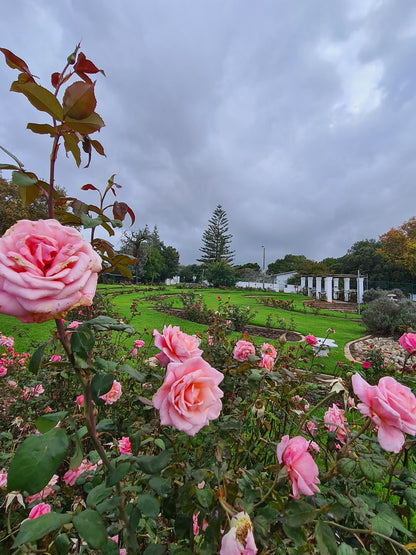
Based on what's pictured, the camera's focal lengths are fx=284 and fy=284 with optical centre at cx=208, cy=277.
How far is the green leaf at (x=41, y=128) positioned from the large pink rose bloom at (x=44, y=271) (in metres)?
0.19

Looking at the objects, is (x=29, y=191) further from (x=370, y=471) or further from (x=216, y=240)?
(x=216, y=240)

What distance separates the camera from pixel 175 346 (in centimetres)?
55

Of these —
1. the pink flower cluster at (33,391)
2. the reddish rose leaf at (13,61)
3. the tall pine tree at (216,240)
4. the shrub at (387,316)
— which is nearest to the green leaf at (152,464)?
the reddish rose leaf at (13,61)

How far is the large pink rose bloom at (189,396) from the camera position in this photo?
18.2 inches

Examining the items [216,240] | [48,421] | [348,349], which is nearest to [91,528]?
[48,421]

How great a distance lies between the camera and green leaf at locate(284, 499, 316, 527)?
0.47 metres

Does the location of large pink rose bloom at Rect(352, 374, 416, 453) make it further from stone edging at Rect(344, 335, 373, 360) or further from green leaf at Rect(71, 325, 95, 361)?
stone edging at Rect(344, 335, 373, 360)

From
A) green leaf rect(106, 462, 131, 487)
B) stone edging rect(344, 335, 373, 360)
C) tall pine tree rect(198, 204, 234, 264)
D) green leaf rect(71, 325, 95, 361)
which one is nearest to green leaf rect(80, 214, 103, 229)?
green leaf rect(71, 325, 95, 361)

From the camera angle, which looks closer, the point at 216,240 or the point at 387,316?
the point at 387,316

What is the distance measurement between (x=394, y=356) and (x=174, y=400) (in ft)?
15.3

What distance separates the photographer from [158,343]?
55 cm

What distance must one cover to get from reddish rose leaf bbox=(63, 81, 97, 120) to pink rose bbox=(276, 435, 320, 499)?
70cm

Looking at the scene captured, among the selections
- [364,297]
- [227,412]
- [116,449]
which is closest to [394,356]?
[227,412]

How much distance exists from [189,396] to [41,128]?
1.78ft
